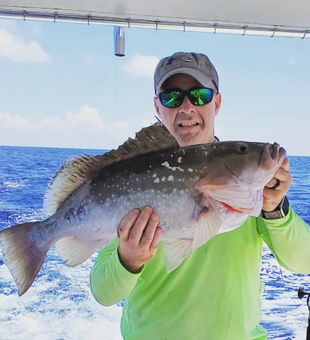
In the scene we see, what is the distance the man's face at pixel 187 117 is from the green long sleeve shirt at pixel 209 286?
0.38m

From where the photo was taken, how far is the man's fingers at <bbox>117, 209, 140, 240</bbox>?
54.9 inches

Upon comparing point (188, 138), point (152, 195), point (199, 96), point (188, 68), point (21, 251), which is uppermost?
point (188, 68)

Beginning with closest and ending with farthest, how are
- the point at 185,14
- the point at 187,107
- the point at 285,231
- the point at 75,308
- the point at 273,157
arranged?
the point at 273,157 → the point at 285,231 → the point at 187,107 → the point at 185,14 → the point at 75,308

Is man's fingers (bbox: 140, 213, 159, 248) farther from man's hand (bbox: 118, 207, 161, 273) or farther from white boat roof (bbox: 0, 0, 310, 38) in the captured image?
white boat roof (bbox: 0, 0, 310, 38)

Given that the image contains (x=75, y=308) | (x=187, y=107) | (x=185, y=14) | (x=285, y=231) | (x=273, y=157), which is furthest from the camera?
(x=75, y=308)

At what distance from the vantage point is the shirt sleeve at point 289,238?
1502 mm

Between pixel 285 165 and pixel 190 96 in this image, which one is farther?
pixel 190 96

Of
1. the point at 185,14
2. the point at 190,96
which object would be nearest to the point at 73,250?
the point at 190,96

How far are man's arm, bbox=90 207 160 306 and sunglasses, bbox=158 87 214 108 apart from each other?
0.53 m

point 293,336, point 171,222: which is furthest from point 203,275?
point 293,336

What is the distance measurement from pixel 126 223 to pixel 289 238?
54cm

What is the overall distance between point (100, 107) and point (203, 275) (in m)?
28.7

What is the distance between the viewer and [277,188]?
141cm

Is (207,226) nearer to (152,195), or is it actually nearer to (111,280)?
(152,195)
